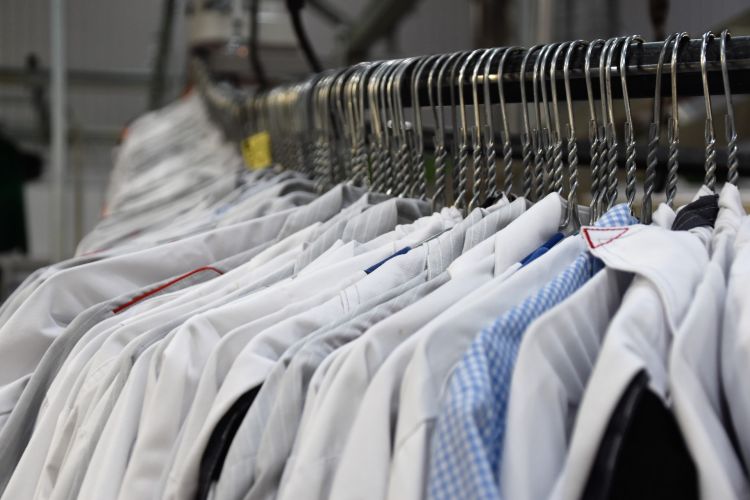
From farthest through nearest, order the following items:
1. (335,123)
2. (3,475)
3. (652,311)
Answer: (335,123), (3,475), (652,311)

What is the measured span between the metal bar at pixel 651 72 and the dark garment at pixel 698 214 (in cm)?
8

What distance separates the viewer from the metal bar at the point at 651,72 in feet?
1.98

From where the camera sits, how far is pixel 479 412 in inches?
17.6

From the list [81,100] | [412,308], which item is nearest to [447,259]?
[412,308]

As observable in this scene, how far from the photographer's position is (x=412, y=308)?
1.82 ft

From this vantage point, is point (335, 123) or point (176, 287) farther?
point (335, 123)

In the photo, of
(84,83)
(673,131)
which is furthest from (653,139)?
(84,83)

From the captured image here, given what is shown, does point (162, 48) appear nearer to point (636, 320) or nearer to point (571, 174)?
point (571, 174)

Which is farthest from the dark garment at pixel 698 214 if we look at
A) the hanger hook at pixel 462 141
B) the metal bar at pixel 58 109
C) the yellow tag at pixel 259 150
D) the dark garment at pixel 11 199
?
the dark garment at pixel 11 199

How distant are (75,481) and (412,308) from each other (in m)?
0.30

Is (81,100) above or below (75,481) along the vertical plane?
below

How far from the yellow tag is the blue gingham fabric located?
866 mm

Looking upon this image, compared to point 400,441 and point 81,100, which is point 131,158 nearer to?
point 400,441

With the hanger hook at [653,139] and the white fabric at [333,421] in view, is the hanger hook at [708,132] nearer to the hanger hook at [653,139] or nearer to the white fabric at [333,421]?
the hanger hook at [653,139]
